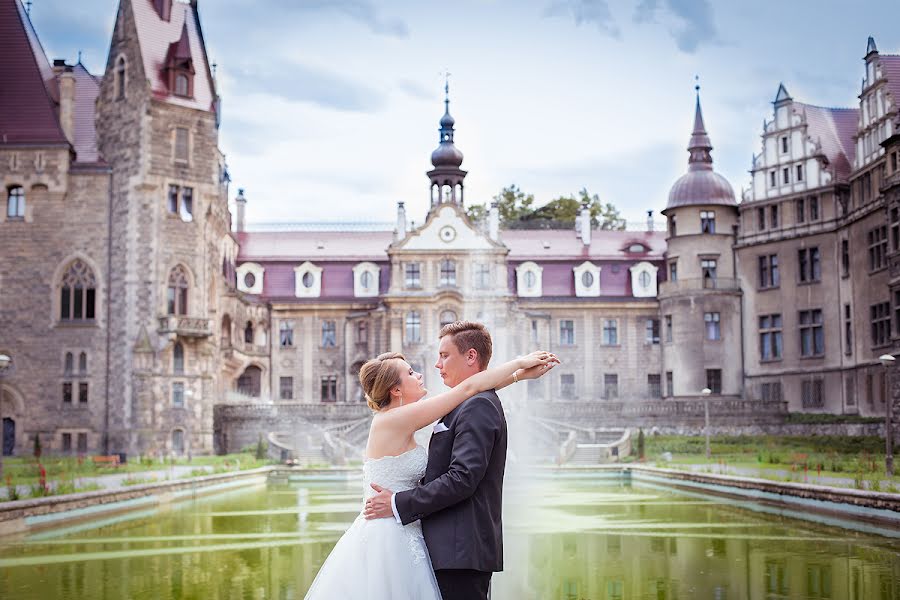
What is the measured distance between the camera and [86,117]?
43.8m

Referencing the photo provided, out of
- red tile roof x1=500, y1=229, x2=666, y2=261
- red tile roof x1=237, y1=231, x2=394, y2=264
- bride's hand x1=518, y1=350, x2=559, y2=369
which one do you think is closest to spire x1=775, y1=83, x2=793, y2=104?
red tile roof x1=500, y1=229, x2=666, y2=261

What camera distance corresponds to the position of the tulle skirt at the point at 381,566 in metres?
4.96

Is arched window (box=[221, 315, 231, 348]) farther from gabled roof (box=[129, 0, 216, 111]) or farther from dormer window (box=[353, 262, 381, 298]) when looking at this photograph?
gabled roof (box=[129, 0, 216, 111])

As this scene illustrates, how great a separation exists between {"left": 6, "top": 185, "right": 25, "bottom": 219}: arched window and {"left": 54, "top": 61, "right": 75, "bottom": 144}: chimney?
9.18 feet

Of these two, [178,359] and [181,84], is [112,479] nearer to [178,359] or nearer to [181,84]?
[178,359]

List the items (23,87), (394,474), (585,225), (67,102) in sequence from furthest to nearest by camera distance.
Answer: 1. (585,225)
2. (23,87)
3. (67,102)
4. (394,474)

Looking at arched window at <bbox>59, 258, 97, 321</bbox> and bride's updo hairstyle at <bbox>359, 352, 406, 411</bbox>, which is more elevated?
arched window at <bbox>59, 258, 97, 321</bbox>

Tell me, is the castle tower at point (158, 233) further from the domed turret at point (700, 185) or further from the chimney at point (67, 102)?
the domed turret at point (700, 185)

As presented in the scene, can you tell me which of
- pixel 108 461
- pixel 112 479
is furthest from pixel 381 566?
pixel 108 461

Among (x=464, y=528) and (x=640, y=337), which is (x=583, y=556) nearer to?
(x=464, y=528)

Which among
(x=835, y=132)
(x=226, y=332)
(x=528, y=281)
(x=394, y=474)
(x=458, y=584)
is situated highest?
(x=835, y=132)

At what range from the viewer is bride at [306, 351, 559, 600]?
4.98 m

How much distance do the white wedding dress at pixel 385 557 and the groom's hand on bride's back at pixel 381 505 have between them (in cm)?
5

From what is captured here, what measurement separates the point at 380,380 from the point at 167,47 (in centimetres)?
4135
